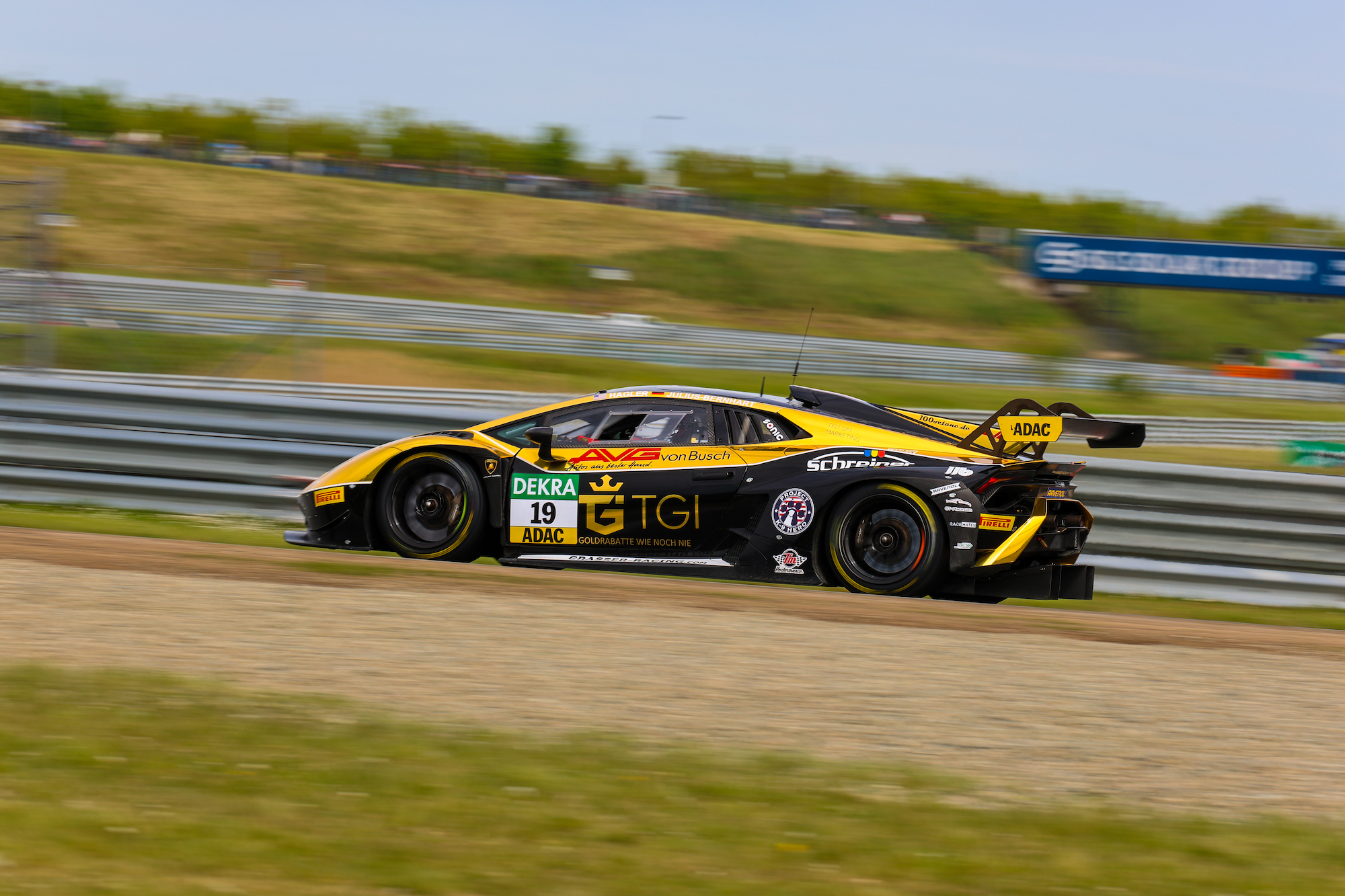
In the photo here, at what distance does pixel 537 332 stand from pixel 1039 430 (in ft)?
71.0

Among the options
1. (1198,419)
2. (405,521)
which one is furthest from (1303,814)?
(1198,419)

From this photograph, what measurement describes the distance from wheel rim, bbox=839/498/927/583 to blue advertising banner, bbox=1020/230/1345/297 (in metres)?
42.1

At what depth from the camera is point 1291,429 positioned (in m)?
26.1

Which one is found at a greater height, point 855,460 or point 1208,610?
point 855,460

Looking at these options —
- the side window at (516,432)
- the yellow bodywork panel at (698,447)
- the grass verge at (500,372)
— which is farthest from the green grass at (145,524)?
the grass verge at (500,372)

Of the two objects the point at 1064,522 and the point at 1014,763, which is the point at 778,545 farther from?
the point at 1014,763

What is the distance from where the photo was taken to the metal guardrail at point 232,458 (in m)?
9.06

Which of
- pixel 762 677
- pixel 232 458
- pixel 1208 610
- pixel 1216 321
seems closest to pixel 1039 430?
pixel 1208 610

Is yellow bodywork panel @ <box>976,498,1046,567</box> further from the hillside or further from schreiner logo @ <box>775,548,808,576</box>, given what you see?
the hillside

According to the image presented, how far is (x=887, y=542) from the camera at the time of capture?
7883 millimetres

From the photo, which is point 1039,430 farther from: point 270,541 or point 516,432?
point 270,541

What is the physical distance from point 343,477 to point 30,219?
3.93 m

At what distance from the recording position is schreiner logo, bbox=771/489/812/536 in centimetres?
798

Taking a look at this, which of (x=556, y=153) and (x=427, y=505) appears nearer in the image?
(x=427, y=505)
